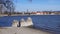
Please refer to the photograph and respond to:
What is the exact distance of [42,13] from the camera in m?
154

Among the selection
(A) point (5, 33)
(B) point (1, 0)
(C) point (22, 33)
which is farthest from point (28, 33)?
(B) point (1, 0)

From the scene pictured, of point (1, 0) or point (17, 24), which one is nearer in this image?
point (17, 24)

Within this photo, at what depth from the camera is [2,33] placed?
2058 cm

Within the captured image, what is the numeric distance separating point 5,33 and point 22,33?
1.62 m

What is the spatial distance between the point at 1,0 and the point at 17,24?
10.4 m

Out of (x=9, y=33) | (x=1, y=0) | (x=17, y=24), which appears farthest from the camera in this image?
(x=1, y=0)

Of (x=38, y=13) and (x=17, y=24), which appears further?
(x=38, y=13)

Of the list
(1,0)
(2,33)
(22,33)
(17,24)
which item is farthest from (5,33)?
(1,0)

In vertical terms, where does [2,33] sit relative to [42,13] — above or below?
above

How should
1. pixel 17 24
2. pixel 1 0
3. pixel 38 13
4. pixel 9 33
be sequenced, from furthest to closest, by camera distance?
pixel 38 13 → pixel 1 0 → pixel 17 24 → pixel 9 33

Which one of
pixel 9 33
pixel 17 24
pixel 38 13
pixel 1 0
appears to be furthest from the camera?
pixel 38 13

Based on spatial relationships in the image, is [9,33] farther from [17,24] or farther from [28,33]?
[17,24]

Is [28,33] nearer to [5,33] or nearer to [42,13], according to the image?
[5,33]

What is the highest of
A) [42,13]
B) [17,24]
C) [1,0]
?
[1,0]
